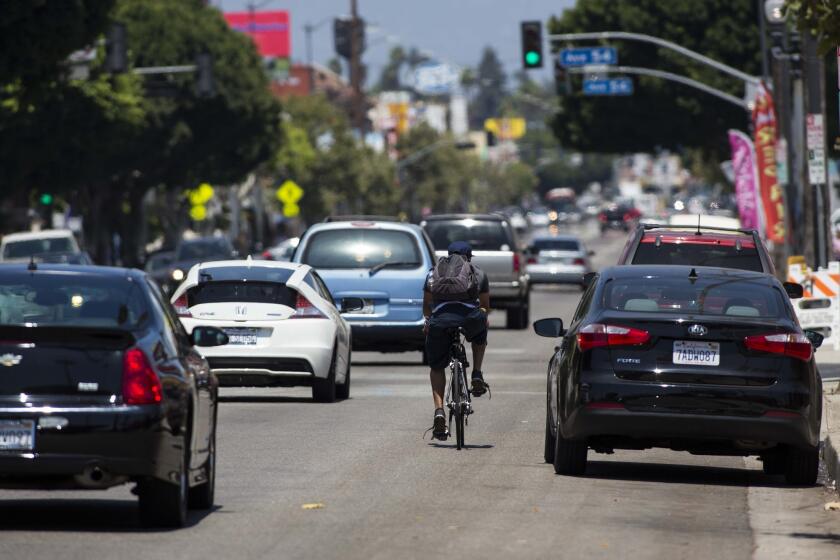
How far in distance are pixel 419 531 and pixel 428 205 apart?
14312 cm

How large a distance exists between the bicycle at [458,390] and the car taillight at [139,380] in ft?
18.6

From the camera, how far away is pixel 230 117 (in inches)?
3302

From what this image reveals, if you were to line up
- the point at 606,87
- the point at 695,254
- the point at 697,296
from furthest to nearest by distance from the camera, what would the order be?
the point at 606,87, the point at 695,254, the point at 697,296

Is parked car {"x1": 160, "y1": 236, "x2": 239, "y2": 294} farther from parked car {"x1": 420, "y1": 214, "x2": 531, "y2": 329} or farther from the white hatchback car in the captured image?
the white hatchback car

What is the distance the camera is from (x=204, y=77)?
5228cm

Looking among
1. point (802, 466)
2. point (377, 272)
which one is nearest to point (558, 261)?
point (377, 272)

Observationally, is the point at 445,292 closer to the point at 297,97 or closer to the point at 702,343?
the point at 702,343

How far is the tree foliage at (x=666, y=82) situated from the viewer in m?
78.8

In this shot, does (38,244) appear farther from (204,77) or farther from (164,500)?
(164,500)

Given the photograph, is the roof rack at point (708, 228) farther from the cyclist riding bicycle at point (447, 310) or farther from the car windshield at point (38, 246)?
the car windshield at point (38, 246)

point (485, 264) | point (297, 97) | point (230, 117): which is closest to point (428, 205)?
point (297, 97)

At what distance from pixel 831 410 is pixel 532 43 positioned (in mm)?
29022

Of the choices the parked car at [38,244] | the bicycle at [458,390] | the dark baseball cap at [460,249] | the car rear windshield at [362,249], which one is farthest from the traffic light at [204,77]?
the bicycle at [458,390]

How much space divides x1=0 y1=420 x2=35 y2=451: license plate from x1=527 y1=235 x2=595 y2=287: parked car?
47.7 metres
